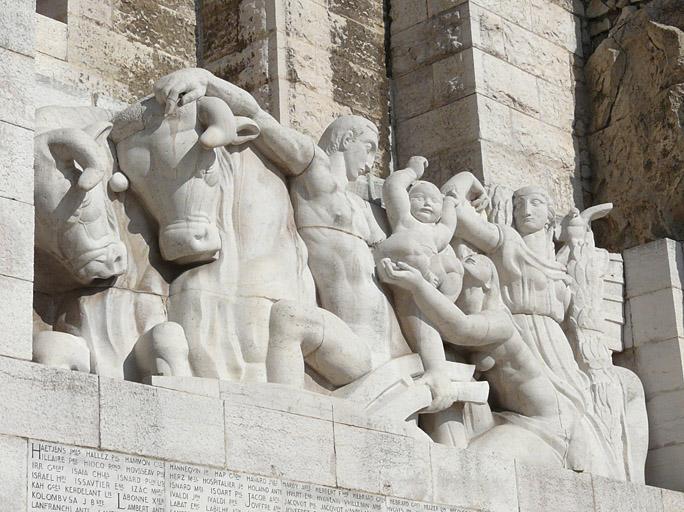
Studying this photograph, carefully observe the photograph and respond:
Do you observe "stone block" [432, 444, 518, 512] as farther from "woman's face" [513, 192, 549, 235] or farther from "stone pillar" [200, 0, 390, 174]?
"stone pillar" [200, 0, 390, 174]

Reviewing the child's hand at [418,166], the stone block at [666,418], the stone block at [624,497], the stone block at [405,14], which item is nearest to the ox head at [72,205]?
the child's hand at [418,166]

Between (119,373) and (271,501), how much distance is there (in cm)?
84

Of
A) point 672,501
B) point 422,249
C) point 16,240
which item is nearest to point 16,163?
point 16,240

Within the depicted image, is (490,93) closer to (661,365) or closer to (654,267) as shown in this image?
(654,267)

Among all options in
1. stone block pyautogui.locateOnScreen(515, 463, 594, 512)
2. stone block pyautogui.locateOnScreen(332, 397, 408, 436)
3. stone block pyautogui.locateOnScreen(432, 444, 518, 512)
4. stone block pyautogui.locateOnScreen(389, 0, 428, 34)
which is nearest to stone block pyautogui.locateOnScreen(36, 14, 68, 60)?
stone block pyautogui.locateOnScreen(389, 0, 428, 34)

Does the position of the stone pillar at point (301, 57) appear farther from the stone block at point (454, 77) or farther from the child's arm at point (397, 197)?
the child's arm at point (397, 197)

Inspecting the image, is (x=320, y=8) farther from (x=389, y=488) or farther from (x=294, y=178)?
(x=389, y=488)

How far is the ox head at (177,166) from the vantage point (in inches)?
277

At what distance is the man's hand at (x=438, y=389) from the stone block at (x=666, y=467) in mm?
1941

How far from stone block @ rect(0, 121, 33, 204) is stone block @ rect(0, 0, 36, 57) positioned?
1.08 feet

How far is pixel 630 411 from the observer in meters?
9.19

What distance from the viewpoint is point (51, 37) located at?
9.11 meters

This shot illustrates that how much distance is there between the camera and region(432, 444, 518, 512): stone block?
24.0 feet

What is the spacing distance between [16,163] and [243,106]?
1599 millimetres
